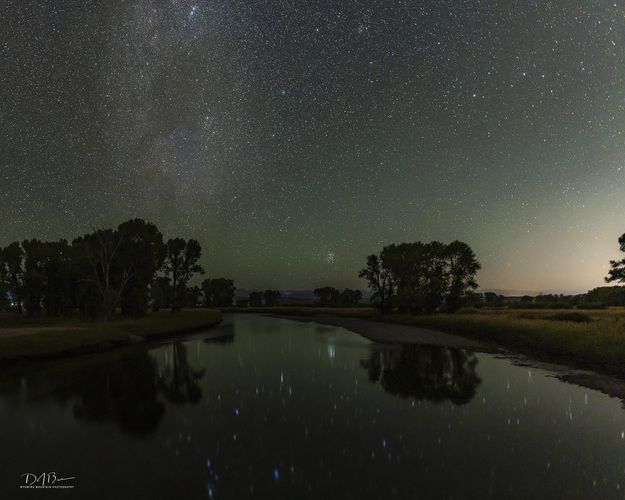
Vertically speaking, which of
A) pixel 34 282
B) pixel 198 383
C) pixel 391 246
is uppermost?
pixel 391 246

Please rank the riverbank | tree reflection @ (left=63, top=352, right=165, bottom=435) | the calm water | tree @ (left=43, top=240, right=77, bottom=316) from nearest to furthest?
the calm water
tree reflection @ (left=63, top=352, right=165, bottom=435)
the riverbank
tree @ (left=43, top=240, right=77, bottom=316)

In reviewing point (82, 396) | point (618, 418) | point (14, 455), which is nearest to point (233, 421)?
point (14, 455)

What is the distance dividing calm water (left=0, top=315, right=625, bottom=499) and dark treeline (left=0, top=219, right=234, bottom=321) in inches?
1378

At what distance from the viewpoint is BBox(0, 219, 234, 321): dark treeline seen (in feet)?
189

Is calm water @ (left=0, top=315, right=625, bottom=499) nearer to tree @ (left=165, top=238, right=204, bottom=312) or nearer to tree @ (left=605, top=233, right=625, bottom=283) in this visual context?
tree @ (left=605, top=233, right=625, bottom=283)

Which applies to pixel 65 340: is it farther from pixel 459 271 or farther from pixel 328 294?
pixel 328 294

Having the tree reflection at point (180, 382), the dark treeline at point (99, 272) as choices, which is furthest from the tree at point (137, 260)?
the tree reflection at point (180, 382)

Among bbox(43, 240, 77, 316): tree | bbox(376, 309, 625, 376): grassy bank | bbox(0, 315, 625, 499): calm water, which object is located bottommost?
bbox(0, 315, 625, 499): calm water

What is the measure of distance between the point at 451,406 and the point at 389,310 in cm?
7640

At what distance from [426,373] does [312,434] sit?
14.2 metres

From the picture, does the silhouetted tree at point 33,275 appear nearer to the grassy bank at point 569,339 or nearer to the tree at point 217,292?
the grassy bank at point 569,339

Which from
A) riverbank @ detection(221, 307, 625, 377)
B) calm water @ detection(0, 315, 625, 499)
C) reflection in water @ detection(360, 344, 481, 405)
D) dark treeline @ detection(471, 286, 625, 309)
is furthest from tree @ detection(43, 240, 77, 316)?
dark treeline @ detection(471, 286, 625, 309)

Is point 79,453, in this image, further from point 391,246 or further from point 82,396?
point 391,246

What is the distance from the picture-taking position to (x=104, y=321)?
173 ft
